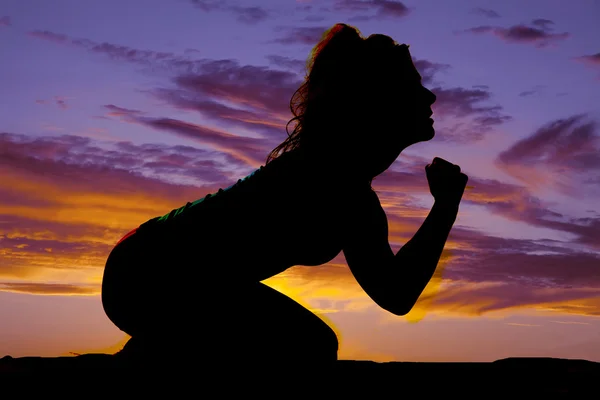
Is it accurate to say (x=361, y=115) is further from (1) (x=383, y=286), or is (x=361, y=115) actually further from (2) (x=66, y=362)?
(2) (x=66, y=362)

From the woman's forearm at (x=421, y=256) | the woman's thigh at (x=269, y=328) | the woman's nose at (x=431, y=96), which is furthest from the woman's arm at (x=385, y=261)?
the woman's nose at (x=431, y=96)

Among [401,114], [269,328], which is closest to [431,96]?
[401,114]

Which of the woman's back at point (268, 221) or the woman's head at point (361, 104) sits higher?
the woman's head at point (361, 104)

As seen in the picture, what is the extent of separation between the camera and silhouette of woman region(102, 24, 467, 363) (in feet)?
7.27

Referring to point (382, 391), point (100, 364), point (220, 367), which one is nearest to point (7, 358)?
point (100, 364)

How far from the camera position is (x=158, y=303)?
2.33 m

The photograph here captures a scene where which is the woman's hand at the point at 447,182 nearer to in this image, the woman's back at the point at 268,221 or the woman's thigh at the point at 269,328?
the woman's back at the point at 268,221

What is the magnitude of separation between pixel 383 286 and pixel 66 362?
1379 mm

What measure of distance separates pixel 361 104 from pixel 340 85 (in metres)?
0.11

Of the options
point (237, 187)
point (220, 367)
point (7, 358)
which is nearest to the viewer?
point (220, 367)

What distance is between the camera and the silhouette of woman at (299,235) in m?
2.21

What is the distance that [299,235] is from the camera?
224 cm

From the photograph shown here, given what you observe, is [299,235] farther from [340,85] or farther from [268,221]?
[340,85]

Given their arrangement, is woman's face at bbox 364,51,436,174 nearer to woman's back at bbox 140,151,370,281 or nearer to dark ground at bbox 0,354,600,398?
woman's back at bbox 140,151,370,281
